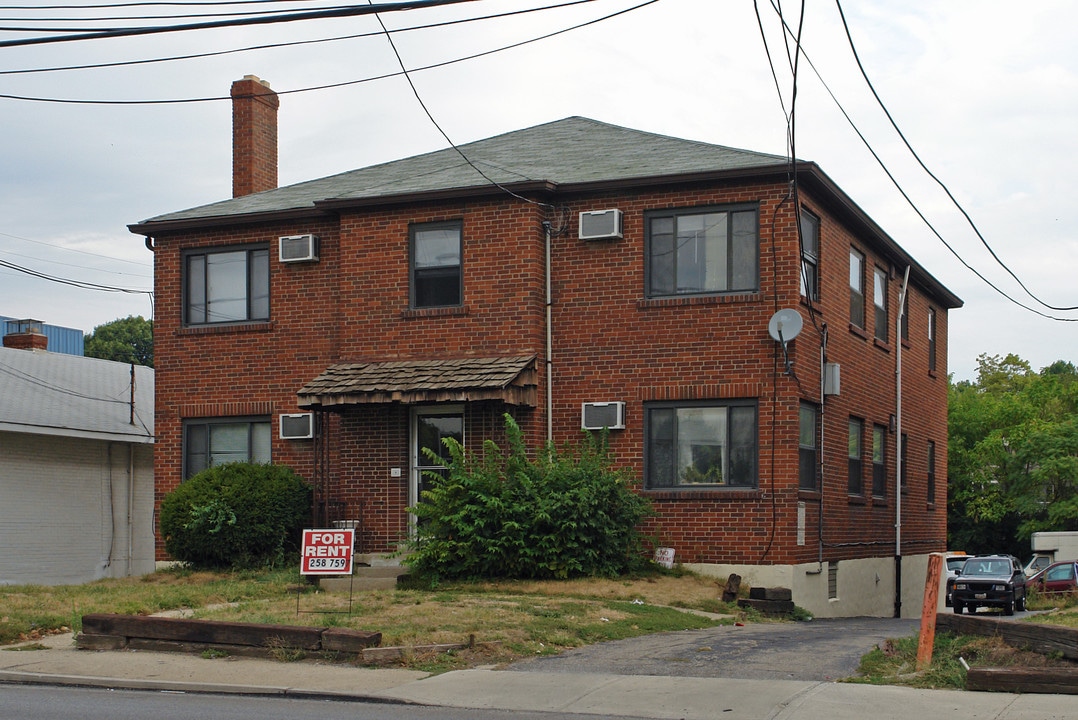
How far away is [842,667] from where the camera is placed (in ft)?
38.8

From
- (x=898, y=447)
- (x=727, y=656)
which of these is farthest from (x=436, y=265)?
(x=727, y=656)

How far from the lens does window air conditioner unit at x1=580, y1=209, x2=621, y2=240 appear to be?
1978 cm

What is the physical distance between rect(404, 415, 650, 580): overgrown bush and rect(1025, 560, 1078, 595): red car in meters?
16.9

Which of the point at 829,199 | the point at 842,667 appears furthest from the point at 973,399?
the point at 842,667

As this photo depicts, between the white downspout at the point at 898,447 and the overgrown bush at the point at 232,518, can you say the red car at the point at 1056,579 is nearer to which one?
the white downspout at the point at 898,447

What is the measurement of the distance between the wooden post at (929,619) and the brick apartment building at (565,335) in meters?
7.51

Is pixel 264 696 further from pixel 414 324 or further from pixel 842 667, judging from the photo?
pixel 414 324

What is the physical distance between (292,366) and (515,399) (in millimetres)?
4708

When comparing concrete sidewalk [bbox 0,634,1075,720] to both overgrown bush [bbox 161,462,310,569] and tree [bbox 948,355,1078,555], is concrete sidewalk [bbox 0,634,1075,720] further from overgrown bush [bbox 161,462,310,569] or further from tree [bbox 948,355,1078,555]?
tree [bbox 948,355,1078,555]

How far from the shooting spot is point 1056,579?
104 feet

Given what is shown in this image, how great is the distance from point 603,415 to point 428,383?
274cm

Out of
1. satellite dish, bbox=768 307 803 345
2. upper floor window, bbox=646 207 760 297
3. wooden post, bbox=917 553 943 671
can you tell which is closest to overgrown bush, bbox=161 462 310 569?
upper floor window, bbox=646 207 760 297

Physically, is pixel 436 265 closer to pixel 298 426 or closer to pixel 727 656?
pixel 298 426

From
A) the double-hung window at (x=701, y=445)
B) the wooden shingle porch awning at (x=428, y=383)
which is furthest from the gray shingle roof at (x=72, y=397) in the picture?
the double-hung window at (x=701, y=445)
